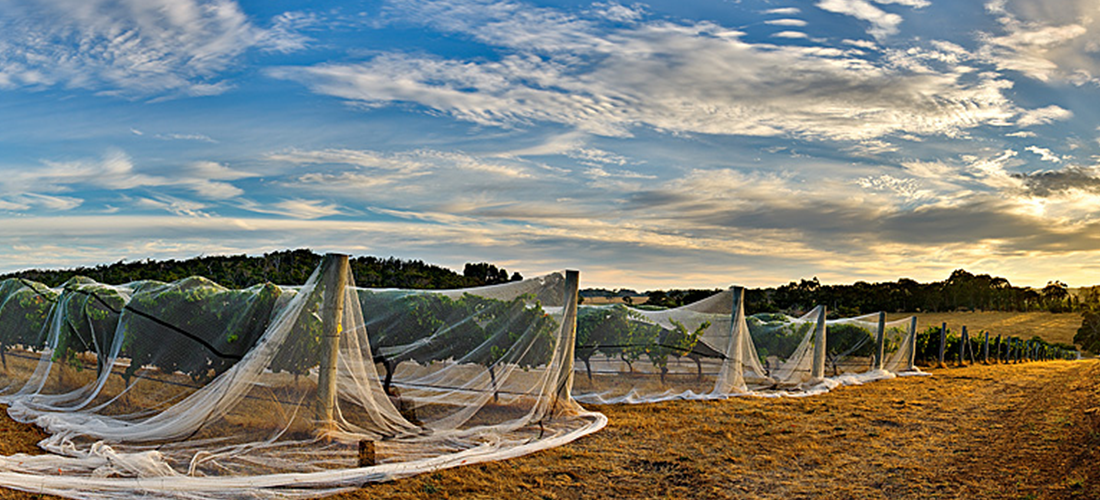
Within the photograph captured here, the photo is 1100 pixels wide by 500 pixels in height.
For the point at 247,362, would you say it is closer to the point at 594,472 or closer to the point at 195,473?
the point at 195,473

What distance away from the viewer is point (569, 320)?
8.58 meters

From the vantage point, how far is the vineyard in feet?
18.0

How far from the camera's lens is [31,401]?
8148 millimetres

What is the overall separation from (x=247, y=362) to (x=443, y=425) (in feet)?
6.59

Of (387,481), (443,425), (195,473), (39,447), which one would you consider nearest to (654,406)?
(443,425)

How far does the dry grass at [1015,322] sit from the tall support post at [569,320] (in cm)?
4790

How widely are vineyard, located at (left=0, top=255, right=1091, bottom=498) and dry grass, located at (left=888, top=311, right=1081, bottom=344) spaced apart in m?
45.1

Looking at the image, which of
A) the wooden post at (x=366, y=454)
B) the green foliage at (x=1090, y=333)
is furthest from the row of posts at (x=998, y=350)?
the wooden post at (x=366, y=454)

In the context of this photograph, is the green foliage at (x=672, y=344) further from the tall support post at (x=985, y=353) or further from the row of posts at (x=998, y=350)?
the tall support post at (x=985, y=353)

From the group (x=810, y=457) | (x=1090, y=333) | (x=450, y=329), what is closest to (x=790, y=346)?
(x=810, y=457)

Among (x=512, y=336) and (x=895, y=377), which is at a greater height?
(x=512, y=336)

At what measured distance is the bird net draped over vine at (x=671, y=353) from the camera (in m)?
11.1

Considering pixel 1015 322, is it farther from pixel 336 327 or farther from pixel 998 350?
pixel 336 327

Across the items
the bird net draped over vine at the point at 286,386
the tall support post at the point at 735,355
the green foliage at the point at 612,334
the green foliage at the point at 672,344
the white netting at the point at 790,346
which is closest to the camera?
the bird net draped over vine at the point at 286,386
